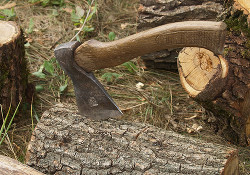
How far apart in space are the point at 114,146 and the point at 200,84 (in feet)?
2.81

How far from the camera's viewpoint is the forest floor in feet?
10.2

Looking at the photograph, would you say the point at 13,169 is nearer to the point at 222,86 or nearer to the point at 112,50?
the point at 112,50

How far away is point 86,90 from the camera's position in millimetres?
2561

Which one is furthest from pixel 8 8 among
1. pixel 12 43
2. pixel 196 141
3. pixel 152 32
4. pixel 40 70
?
pixel 196 141

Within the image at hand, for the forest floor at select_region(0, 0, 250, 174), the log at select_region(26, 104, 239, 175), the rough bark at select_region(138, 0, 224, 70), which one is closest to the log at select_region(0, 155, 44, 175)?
the log at select_region(26, 104, 239, 175)

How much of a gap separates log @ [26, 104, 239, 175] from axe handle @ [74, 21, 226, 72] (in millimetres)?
470

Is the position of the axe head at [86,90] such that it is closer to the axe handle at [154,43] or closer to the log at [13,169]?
the axe handle at [154,43]

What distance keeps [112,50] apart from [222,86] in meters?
0.90

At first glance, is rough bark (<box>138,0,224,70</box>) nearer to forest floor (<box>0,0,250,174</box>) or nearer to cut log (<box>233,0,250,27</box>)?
forest floor (<box>0,0,250,174</box>)

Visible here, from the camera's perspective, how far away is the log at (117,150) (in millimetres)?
2164

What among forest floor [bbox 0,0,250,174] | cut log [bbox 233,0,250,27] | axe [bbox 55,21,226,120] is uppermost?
cut log [bbox 233,0,250,27]

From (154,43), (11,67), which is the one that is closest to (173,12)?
(154,43)

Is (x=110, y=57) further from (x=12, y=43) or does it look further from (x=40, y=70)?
(x=40, y=70)

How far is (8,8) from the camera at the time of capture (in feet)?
14.9
